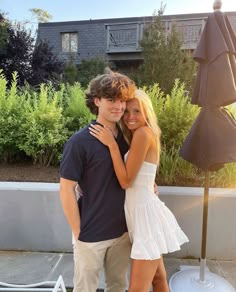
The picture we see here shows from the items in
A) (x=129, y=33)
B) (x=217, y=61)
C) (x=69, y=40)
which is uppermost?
(x=69, y=40)

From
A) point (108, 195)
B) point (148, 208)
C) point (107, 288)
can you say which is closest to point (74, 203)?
point (108, 195)

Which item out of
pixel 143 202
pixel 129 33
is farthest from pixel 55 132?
pixel 129 33

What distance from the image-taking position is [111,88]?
142 centimetres

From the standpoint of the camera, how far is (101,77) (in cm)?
148

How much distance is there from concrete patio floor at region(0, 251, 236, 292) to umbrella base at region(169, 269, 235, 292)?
0.13m

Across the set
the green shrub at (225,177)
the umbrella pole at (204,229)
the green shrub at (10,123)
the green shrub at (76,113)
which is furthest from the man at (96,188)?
the green shrub at (10,123)

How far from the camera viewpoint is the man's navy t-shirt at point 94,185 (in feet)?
4.60

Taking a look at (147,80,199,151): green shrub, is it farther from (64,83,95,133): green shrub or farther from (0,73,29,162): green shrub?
(0,73,29,162): green shrub

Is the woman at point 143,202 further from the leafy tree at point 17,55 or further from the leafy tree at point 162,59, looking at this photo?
the leafy tree at point 17,55

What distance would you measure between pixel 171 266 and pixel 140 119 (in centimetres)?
177

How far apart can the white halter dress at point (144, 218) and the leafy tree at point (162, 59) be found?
7972 mm

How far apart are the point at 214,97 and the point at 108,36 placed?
1566cm

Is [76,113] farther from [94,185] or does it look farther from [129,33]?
[129,33]

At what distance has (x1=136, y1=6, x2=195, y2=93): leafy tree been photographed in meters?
9.53
